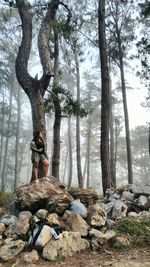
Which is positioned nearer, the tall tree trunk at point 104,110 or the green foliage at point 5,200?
the green foliage at point 5,200

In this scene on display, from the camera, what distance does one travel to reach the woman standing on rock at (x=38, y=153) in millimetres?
8086

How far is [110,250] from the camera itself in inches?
215

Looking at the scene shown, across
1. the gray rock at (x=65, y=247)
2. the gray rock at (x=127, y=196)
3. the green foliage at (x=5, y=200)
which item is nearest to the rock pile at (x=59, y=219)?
the gray rock at (x=65, y=247)

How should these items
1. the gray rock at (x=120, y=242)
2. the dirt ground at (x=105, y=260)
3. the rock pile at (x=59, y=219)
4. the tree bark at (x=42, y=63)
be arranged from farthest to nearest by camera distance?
1. the tree bark at (x=42, y=63)
2. the gray rock at (x=120, y=242)
3. the rock pile at (x=59, y=219)
4. the dirt ground at (x=105, y=260)

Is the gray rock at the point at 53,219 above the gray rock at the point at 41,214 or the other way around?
the other way around

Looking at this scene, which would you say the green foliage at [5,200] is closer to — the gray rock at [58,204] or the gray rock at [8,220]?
the gray rock at [8,220]

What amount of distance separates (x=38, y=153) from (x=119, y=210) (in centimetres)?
257

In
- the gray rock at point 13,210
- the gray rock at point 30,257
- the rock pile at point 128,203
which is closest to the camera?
the gray rock at point 30,257

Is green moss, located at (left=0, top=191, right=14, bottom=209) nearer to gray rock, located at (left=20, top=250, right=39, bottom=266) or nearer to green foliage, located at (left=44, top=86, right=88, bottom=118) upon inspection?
gray rock, located at (left=20, top=250, right=39, bottom=266)

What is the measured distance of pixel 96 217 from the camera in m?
6.23

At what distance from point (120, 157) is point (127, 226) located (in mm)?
34238

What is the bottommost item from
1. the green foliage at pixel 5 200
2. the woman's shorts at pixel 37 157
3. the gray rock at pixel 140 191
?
the green foliage at pixel 5 200

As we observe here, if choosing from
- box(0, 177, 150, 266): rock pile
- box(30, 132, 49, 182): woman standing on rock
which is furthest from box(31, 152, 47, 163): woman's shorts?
box(0, 177, 150, 266): rock pile

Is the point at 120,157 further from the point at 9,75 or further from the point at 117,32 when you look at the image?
the point at 117,32
